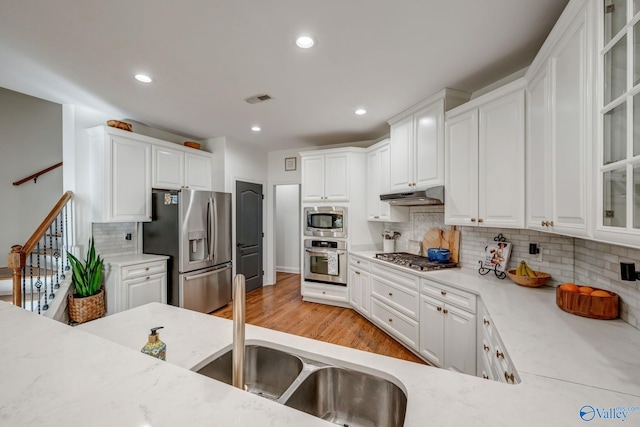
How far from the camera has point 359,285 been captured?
11.9ft

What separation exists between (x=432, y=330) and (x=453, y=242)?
0.99 meters

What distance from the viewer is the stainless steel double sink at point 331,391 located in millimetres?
926

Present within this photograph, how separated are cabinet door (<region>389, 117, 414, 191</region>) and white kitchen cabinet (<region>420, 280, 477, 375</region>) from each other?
1.24m

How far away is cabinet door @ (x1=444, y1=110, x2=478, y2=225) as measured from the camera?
2.27m

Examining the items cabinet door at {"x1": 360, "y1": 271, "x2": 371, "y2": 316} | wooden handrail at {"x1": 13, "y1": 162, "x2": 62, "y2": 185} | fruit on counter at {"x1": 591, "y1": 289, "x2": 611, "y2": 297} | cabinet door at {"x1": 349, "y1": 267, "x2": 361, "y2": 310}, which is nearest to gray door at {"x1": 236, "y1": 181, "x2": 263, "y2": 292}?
cabinet door at {"x1": 349, "y1": 267, "x2": 361, "y2": 310}

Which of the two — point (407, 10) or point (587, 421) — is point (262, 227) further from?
point (587, 421)

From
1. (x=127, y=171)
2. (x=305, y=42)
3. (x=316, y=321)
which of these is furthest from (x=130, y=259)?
(x=305, y=42)

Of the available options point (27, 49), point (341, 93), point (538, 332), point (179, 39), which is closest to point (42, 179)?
point (27, 49)

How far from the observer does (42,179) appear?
4.29 metres

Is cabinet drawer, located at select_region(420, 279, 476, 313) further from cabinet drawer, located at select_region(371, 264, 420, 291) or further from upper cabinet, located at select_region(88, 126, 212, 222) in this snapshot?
upper cabinet, located at select_region(88, 126, 212, 222)

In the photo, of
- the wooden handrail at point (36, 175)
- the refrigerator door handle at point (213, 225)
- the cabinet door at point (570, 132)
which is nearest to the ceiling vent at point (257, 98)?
the refrigerator door handle at point (213, 225)

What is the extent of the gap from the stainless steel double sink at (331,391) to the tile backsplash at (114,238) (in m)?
3.24

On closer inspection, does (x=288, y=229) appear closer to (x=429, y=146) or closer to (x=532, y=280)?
(x=429, y=146)

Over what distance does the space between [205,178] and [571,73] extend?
171 inches
